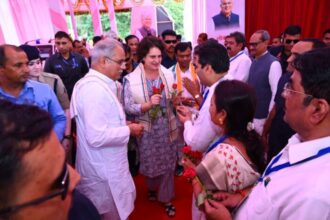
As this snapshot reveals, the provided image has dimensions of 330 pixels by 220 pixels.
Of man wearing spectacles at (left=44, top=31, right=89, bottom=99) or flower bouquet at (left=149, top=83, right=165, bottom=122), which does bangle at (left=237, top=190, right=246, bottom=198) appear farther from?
man wearing spectacles at (left=44, top=31, right=89, bottom=99)

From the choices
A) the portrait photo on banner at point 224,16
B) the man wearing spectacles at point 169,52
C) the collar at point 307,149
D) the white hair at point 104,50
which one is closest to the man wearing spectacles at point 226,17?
the portrait photo on banner at point 224,16

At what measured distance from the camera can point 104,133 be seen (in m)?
1.71

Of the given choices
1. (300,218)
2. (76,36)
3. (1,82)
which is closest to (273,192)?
(300,218)

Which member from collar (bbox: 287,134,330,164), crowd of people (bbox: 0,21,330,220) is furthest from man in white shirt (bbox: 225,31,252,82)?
collar (bbox: 287,134,330,164)

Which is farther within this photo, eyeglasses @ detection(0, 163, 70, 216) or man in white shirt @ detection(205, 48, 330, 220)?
man in white shirt @ detection(205, 48, 330, 220)

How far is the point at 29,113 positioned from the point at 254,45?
3083mm

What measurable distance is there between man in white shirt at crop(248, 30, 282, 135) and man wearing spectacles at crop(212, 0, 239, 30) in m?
3.01

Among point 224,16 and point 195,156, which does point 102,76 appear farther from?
point 224,16

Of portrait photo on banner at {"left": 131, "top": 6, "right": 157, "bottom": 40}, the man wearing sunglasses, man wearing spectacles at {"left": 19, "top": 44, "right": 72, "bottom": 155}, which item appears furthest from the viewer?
portrait photo on banner at {"left": 131, "top": 6, "right": 157, "bottom": 40}

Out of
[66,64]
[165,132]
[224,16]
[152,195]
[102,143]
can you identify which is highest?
[224,16]

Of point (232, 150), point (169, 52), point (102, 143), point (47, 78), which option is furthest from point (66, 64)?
point (232, 150)

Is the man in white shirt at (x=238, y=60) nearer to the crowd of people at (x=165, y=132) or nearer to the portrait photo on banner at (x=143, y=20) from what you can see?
the crowd of people at (x=165, y=132)

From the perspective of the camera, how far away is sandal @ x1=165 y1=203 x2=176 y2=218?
8.34 ft

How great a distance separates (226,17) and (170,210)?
4.82m
